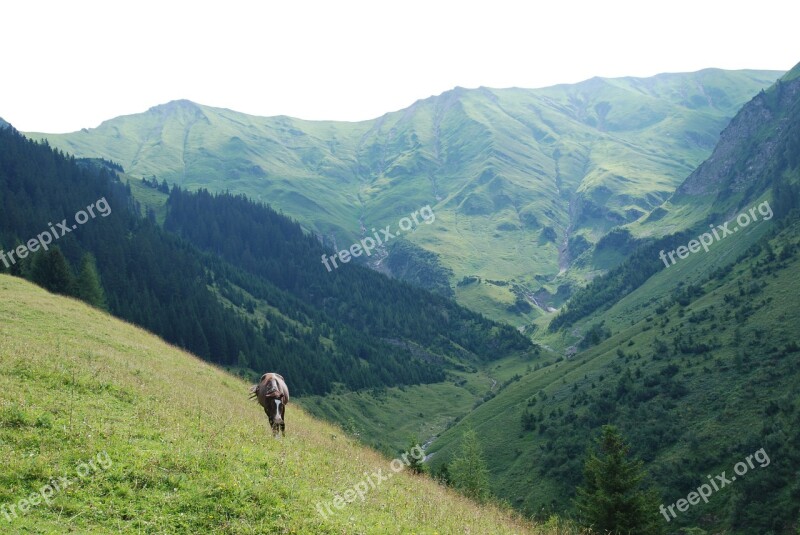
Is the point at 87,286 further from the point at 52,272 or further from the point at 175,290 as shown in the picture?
the point at 175,290

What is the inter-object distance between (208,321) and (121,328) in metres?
101

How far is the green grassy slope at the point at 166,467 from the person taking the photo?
13375 millimetres

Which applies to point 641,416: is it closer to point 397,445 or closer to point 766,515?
point 766,515

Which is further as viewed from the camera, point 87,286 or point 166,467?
point 87,286

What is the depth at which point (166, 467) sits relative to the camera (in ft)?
50.2

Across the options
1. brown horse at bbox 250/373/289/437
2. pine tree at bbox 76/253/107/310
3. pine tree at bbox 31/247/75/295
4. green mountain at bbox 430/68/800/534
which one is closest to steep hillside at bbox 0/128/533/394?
pine tree at bbox 76/253/107/310

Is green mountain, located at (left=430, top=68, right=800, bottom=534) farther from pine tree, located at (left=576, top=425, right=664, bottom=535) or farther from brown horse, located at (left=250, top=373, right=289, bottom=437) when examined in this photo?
brown horse, located at (left=250, top=373, right=289, bottom=437)

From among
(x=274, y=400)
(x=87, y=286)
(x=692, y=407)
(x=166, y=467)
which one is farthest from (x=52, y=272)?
(x=692, y=407)

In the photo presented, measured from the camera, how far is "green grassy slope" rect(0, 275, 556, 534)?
527 inches

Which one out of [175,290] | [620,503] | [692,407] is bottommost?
[692,407]

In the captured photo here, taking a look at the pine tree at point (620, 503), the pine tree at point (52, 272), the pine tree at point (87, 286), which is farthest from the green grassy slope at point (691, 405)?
the pine tree at point (52, 272)

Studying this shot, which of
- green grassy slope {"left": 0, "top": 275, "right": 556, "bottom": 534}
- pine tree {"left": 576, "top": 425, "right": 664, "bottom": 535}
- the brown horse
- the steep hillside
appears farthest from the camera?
the steep hillside

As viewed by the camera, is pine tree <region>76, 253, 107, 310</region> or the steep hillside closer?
pine tree <region>76, 253, 107, 310</region>

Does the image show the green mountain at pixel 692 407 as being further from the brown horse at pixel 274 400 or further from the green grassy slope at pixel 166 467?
the green grassy slope at pixel 166 467
